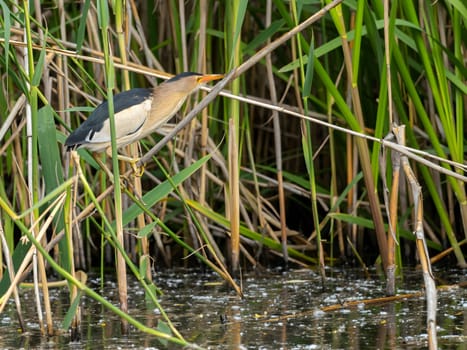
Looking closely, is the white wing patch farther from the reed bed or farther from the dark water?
the dark water

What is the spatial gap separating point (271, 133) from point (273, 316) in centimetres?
190

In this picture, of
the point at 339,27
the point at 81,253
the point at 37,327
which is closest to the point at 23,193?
the point at 81,253

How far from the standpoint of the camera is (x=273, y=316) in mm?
3529

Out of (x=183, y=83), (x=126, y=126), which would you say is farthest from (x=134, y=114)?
(x=183, y=83)

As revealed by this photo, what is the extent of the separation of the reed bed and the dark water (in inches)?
4.5

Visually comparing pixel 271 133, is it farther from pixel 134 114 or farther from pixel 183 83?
pixel 134 114

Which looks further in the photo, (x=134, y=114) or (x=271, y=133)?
(x=271, y=133)

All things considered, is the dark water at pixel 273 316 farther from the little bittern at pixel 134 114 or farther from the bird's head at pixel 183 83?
the bird's head at pixel 183 83

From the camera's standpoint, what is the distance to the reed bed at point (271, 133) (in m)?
3.76

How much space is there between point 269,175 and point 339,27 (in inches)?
58.6

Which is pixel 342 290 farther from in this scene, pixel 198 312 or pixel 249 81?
pixel 249 81

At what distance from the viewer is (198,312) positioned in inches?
144

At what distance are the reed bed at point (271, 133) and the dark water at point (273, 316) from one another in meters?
0.11

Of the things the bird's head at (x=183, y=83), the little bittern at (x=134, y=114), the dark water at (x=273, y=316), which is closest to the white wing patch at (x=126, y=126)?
the little bittern at (x=134, y=114)
